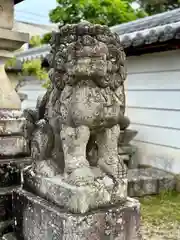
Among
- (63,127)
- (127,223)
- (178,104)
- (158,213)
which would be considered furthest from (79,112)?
(178,104)

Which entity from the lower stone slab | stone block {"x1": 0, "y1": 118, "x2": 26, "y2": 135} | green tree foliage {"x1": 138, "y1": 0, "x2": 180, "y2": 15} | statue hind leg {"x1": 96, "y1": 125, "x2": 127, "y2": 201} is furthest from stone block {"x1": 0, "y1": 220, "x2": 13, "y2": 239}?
green tree foliage {"x1": 138, "y1": 0, "x2": 180, "y2": 15}

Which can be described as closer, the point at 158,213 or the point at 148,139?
the point at 158,213

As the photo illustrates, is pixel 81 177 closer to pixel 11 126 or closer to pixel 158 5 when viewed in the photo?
pixel 11 126

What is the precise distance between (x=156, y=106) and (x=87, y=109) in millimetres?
3346

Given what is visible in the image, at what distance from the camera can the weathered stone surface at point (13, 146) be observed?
9.47 ft

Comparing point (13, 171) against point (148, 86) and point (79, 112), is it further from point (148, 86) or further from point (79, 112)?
point (148, 86)

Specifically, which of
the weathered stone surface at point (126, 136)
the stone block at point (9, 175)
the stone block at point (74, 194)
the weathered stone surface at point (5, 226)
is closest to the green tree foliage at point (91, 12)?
the weathered stone surface at point (126, 136)

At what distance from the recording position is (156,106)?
5270mm

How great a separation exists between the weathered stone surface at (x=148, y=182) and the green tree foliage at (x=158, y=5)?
1338cm

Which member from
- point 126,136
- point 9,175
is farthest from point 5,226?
point 126,136

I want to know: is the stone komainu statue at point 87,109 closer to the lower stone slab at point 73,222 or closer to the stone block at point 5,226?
the lower stone slab at point 73,222

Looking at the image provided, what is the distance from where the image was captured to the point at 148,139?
5.42 meters

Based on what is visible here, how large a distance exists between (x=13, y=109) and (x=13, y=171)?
623 mm

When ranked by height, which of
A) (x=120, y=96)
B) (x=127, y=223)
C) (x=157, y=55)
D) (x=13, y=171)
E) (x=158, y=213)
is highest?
(x=157, y=55)
